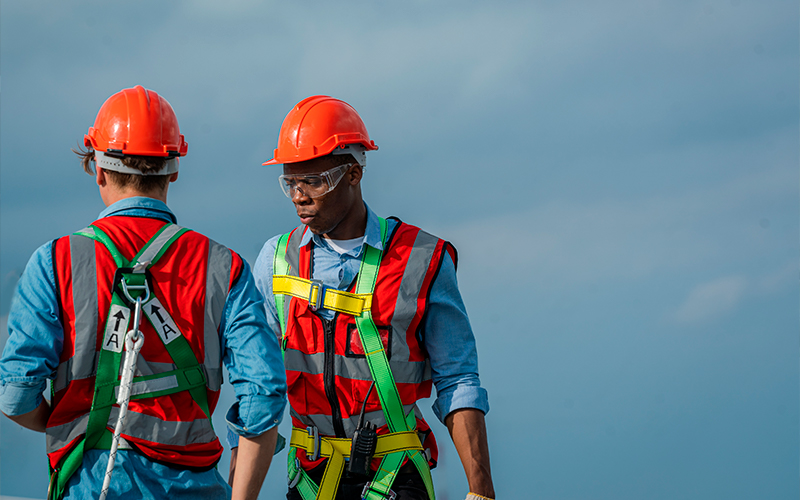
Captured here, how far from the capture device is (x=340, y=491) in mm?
4277

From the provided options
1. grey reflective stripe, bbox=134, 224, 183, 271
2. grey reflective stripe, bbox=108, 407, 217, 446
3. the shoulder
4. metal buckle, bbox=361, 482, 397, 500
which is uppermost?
the shoulder

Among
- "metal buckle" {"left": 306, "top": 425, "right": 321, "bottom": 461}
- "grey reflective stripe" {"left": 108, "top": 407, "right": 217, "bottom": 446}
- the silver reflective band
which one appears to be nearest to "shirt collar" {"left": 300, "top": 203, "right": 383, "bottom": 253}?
"metal buckle" {"left": 306, "top": 425, "right": 321, "bottom": 461}

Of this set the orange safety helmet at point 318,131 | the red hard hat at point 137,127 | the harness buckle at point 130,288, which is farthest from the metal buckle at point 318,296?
the harness buckle at point 130,288

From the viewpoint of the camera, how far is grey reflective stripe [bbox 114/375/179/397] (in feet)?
10.1

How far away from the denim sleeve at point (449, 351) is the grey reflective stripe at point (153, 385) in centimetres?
163

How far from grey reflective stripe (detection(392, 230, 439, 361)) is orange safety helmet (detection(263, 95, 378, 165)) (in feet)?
2.30

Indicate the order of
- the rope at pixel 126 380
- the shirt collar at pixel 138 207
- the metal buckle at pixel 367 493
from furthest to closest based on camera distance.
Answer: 1. the metal buckle at pixel 367 493
2. the shirt collar at pixel 138 207
3. the rope at pixel 126 380

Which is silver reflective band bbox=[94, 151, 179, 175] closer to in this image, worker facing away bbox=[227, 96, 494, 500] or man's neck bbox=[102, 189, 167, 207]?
man's neck bbox=[102, 189, 167, 207]

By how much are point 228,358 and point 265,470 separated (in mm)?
463

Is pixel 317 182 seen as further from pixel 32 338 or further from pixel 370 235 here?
pixel 32 338

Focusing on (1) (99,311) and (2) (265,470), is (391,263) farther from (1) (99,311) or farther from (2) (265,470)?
(1) (99,311)

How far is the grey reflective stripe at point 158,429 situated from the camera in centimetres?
307

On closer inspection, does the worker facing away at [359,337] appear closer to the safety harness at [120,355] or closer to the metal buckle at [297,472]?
the metal buckle at [297,472]

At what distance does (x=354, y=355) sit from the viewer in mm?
4297
